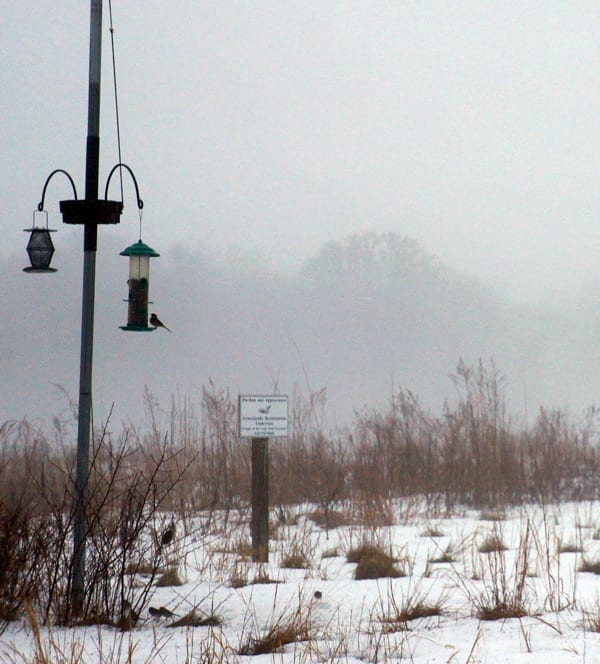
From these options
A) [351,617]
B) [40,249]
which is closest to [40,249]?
[40,249]

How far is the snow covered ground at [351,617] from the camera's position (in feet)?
14.7

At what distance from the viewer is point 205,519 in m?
10.3

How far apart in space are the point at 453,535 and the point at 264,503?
220 cm

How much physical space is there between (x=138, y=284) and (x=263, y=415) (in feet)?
8.17

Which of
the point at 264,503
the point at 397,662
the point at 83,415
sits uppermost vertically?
the point at 83,415

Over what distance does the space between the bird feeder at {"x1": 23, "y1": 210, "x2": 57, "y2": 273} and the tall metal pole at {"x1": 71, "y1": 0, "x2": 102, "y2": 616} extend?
33 cm

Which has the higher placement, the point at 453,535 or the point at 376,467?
the point at 376,467

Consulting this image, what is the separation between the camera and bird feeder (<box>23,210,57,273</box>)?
6270mm

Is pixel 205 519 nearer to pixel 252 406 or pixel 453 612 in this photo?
pixel 252 406

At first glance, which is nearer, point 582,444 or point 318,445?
point 318,445

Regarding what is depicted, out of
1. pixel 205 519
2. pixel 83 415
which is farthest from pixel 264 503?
pixel 83 415

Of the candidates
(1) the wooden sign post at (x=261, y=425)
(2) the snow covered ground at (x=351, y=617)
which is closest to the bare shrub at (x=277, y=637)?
(2) the snow covered ground at (x=351, y=617)

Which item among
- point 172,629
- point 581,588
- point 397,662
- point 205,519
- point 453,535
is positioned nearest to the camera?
point 397,662

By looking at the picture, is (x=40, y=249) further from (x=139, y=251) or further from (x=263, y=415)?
(x=263, y=415)
